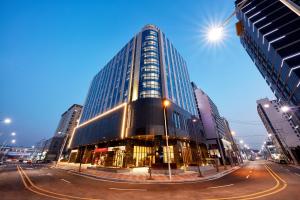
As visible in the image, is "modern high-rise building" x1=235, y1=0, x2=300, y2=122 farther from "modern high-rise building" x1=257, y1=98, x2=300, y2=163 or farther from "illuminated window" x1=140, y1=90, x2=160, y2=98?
"modern high-rise building" x1=257, y1=98, x2=300, y2=163

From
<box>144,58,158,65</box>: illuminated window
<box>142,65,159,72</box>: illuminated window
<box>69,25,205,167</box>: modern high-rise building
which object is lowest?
<box>69,25,205,167</box>: modern high-rise building

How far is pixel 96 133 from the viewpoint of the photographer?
4488 centimetres

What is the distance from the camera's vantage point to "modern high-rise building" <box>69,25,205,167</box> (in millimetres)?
33406

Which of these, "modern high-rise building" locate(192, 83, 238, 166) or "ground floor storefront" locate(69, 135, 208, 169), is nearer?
"ground floor storefront" locate(69, 135, 208, 169)

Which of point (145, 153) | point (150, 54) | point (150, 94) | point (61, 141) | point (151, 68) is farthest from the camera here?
point (61, 141)

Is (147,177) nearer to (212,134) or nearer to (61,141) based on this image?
(212,134)

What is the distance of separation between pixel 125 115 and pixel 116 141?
25.7ft

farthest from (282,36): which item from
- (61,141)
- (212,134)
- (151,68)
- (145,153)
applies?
(61,141)

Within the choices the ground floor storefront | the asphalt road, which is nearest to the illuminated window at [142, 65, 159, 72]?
the ground floor storefront

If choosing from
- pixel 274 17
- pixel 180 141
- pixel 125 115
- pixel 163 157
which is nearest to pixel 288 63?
pixel 274 17

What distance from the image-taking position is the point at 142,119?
33031 millimetres

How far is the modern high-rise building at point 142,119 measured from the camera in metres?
33.4

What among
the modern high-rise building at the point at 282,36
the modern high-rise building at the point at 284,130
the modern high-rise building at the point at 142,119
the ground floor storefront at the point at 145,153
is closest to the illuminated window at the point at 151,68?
the modern high-rise building at the point at 142,119

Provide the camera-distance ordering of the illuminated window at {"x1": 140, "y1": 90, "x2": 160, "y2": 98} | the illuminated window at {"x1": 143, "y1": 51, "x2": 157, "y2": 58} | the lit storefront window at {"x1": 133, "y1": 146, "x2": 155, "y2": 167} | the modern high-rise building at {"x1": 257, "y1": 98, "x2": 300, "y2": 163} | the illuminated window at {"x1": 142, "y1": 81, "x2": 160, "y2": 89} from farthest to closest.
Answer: the modern high-rise building at {"x1": 257, "y1": 98, "x2": 300, "y2": 163} < the illuminated window at {"x1": 143, "y1": 51, "x2": 157, "y2": 58} < the illuminated window at {"x1": 142, "y1": 81, "x2": 160, "y2": 89} < the illuminated window at {"x1": 140, "y1": 90, "x2": 160, "y2": 98} < the lit storefront window at {"x1": 133, "y1": 146, "x2": 155, "y2": 167}
